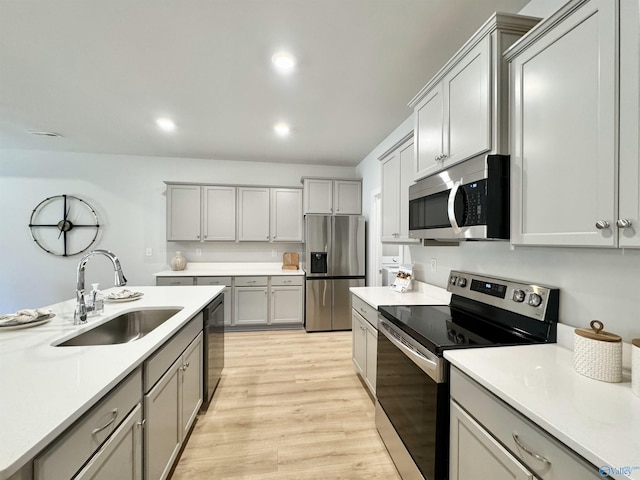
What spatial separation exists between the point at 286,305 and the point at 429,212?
9.51 feet

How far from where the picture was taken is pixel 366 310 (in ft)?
7.55

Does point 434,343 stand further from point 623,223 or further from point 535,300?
point 623,223

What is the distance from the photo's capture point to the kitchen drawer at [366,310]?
209 cm

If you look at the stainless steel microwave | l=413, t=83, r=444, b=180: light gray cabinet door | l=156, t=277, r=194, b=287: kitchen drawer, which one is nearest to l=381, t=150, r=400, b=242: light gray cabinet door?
l=413, t=83, r=444, b=180: light gray cabinet door

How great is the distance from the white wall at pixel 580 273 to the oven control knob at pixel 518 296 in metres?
0.10

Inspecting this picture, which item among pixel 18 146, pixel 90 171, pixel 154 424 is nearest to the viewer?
pixel 154 424

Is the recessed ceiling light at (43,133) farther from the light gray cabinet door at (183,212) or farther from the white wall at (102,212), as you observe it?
the light gray cabinet door at (183,212)

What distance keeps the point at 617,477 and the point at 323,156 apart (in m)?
4.28

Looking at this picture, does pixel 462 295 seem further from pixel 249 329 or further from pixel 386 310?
pixel 249 329

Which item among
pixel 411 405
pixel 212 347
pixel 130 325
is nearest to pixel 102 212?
pixel 130 325

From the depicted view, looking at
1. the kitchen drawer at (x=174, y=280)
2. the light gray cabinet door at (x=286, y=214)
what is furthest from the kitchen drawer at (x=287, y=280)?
the kitchen drawer at (x=174, y=280)

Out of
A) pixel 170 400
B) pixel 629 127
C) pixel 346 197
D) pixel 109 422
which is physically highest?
pixel 346 197

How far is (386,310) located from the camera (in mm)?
1828

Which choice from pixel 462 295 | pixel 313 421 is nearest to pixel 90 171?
pixel 313 421
